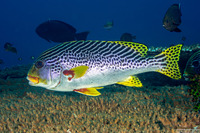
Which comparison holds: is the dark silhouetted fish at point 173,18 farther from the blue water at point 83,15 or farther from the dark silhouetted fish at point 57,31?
the blue water at point 83,15

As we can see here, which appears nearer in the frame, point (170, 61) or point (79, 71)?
point (79, 71)

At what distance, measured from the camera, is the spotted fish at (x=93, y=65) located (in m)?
2.35

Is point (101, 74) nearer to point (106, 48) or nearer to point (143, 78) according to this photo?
point (106, 48)

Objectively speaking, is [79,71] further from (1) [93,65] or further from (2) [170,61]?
(2) [170,61]

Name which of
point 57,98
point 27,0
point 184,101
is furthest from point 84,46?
point 27,0

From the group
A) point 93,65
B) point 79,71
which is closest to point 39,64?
point 79,71

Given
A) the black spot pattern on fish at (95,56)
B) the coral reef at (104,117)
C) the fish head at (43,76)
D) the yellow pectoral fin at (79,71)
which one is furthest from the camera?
the coral reef at (104,117)

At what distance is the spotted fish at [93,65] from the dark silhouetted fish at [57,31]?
3.83m

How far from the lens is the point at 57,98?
454 cm

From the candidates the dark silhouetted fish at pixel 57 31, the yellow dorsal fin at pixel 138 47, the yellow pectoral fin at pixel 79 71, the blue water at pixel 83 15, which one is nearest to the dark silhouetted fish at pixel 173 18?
the yellow dorsal fin at pixel 138 47

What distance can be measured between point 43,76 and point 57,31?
4.22 metres

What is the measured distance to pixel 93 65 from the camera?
246cm

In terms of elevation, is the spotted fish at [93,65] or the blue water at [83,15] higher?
the blue water at [83,15]

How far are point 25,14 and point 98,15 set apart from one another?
77169 mm
